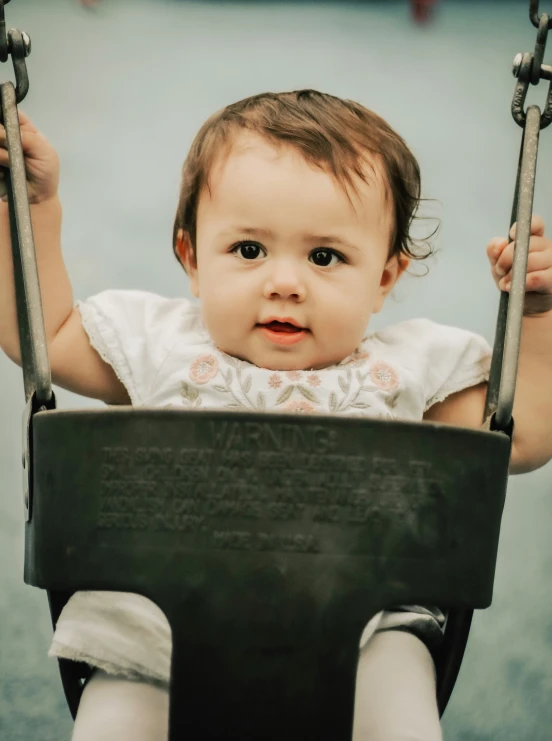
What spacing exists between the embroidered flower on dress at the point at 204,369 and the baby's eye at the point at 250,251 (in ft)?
0.26

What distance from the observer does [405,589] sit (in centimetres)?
51

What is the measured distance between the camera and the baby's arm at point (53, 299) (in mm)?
711

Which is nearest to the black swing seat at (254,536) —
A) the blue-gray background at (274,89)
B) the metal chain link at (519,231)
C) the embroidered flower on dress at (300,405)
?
the metal chain link at (519,231)

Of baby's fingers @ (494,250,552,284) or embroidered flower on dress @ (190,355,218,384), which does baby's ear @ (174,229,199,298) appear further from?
baby's fingers @ (494,250,552,284)

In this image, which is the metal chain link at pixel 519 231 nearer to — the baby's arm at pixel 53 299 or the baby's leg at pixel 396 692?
the baby's leg at pixel 396 692

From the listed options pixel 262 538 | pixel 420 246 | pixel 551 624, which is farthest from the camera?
pixel 551 624

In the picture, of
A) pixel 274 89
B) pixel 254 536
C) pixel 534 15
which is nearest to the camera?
pixel 254 536

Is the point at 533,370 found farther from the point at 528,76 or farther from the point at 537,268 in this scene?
the point at 528,76

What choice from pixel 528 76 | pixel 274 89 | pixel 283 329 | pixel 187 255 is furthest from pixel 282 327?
pixel 274 89

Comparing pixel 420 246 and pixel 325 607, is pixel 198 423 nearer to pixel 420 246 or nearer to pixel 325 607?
pixel 325 607

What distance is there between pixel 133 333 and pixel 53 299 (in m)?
0.07

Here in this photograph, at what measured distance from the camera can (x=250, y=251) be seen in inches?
28.1

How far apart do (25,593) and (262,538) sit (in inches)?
24.3

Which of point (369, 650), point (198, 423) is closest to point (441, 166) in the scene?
point (369, 650)
